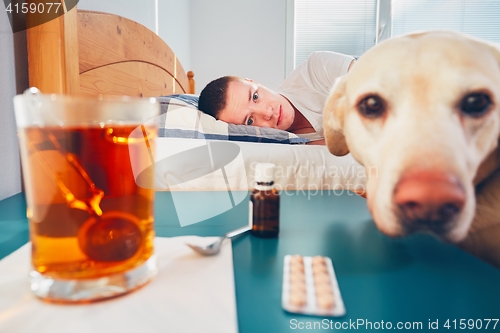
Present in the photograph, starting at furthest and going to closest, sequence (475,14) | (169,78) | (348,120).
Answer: (475,14), (169,78), (348,120)

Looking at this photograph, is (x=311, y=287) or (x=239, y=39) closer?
(x=311, y=287)

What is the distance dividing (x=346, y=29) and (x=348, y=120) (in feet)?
9.80

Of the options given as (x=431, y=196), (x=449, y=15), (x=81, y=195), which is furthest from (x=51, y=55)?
(x=449, y=15)

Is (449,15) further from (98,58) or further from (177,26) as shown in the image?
(98,58)

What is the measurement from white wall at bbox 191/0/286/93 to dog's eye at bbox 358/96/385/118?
2.74 metres

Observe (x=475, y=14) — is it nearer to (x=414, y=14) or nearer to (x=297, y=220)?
(x=414, y=14)

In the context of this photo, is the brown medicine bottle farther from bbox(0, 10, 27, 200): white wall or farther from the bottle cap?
bbox(0, 10, 27, 200): white wall

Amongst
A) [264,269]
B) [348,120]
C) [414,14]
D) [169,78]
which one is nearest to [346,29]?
[414,14]

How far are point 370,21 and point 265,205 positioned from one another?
3.12m

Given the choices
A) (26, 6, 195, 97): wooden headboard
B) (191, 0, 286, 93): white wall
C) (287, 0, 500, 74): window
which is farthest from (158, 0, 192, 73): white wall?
(287, 0, 500, 74): window

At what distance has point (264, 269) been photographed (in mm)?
383

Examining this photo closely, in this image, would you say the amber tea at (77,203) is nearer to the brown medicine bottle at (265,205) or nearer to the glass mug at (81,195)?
the glass mug at (81,195)

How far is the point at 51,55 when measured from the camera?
809 millimetres

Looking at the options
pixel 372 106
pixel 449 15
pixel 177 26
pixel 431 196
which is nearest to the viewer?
pixel 431 196
